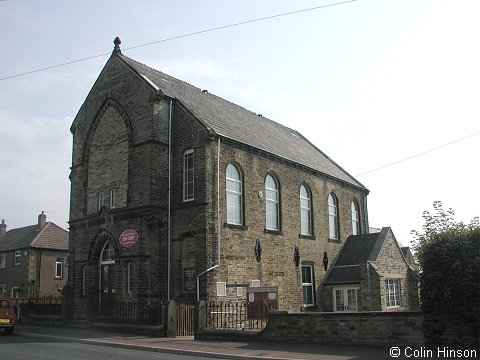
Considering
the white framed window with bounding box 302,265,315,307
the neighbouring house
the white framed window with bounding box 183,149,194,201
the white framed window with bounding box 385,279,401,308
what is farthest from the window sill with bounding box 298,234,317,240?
the white framed window with bounding box 183,149,194,201

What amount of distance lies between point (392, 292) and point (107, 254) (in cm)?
1453

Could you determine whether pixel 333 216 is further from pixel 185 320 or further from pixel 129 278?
pixel 185 320

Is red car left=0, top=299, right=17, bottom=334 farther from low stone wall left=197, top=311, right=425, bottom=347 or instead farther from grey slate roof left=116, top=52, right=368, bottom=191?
grey slate roof left=116, top=52, right=368, bottom=191

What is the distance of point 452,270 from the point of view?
12.7 metres

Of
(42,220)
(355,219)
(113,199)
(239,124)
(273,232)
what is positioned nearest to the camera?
(113,199)

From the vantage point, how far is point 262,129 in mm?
29719

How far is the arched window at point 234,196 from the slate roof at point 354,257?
24.3 feet

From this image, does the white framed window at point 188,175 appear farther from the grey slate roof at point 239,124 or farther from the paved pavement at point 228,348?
the paved pavement at point 228,348

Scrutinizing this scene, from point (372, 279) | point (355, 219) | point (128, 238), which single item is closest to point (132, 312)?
point (128, 238)

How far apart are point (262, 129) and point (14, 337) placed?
57.2 ft

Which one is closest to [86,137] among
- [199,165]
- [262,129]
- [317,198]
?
[199,165]

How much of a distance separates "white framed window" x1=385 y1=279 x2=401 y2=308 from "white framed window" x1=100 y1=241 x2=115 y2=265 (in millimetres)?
13449

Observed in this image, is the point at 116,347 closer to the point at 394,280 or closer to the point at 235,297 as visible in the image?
the point at 235,297

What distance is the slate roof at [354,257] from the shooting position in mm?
26719
